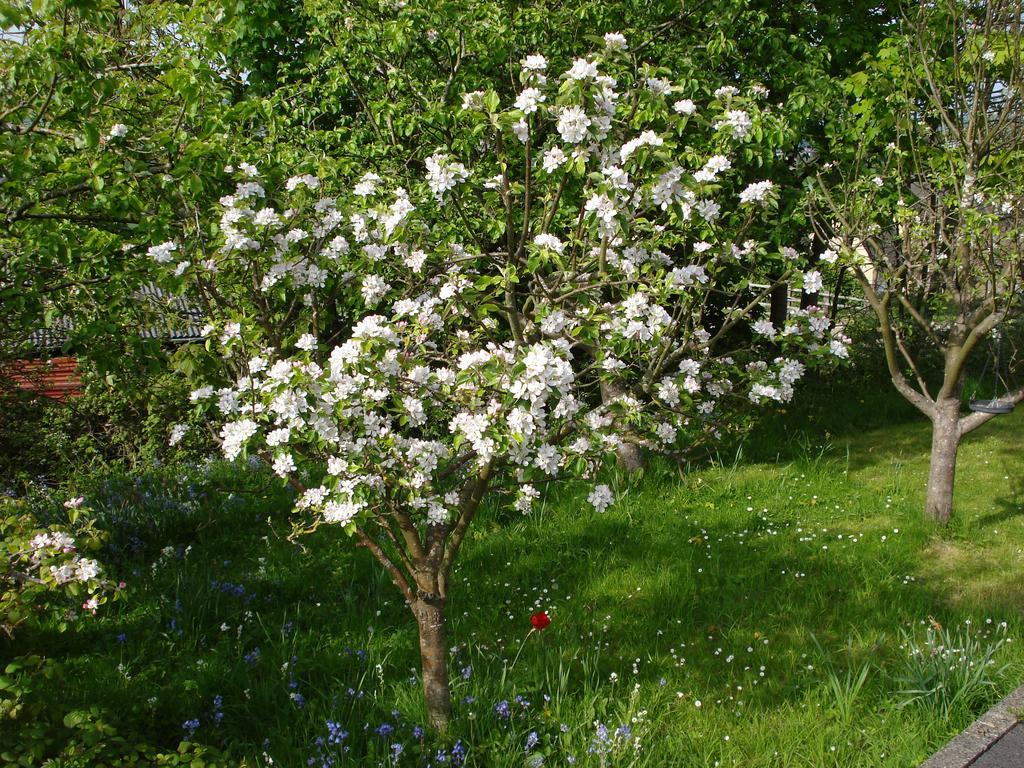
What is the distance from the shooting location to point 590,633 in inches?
174

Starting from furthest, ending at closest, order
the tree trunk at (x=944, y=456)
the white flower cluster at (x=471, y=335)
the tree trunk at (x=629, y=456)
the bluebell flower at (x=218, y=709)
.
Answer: the tree trunk at (x=629, y=456) → the tree trunk at (x=944, y=456) → the bluebell flower at (x=218, y=709) → the white flower cluster at (x=471, y=335)

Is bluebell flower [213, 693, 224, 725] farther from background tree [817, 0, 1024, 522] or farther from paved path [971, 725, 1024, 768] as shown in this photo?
background tree [817, 0, 1024, 522]

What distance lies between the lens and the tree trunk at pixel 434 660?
11.8 ft

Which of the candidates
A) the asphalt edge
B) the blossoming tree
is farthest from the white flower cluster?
the asphalt edge

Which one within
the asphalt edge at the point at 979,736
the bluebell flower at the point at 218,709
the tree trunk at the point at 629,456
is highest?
the tree trunk at the point at 629,456

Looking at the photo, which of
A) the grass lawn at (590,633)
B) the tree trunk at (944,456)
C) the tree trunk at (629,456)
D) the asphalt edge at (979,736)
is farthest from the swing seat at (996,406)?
the tree trunk at (629,456)

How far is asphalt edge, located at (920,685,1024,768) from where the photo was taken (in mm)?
3414

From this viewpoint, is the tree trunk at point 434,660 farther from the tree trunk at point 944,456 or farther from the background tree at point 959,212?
the tree trunk at point 944,456

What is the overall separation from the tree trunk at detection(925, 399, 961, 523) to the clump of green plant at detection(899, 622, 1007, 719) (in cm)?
205

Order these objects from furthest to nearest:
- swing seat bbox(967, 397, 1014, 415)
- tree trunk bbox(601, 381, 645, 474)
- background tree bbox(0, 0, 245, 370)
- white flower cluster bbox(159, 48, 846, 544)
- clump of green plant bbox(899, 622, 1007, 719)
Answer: tree trunk bbox(601, 381, 645, 474), swing seat bbox(967, 397, 1014, 415), clump of green plant bbox(899, 622, 1007, 719), background tree bbox(0, 0, 245, 370), white flower cluster bbox(159, 48, 846, 544)

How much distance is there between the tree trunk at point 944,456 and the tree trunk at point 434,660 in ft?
13.0

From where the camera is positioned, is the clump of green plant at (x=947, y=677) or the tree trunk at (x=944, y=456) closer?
the clump of green plant at (x=947, y=677)

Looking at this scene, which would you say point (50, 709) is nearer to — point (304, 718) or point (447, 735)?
point (304, 718)

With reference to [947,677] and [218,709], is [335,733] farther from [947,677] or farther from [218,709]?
[947,677]
